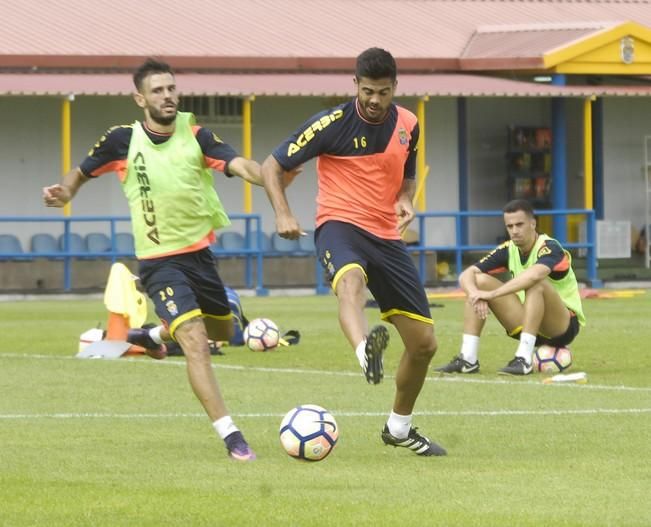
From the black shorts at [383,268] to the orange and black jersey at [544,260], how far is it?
17.0ft

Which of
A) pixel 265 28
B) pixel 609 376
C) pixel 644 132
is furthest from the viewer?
pixel 644 132

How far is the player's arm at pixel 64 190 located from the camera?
430 inches

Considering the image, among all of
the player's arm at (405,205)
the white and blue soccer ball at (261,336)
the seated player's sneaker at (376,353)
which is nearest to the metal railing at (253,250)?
the white and blue soccer ball at (261,336)

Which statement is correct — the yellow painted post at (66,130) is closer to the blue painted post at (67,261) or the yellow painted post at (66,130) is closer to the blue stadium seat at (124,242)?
the blue painted post at (67,261)

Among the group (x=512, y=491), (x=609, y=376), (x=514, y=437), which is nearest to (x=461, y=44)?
(x=609, y=376)

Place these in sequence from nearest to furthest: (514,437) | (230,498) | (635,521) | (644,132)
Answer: (635,521) → (230,498) → (514,437) → (644,132)

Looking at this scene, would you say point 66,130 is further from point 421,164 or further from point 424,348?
point 424,348

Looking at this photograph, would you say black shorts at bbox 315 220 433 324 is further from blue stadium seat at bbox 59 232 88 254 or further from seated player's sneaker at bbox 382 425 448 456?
blue stadium seat at bbox 59 232 88 254

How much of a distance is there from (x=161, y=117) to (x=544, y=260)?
540cm

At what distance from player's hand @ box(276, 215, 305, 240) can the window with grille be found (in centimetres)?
2460

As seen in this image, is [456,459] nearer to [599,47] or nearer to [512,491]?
[512,491]

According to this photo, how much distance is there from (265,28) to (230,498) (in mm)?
26605

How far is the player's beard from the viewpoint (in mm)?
10648

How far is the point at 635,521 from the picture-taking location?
779 cm
